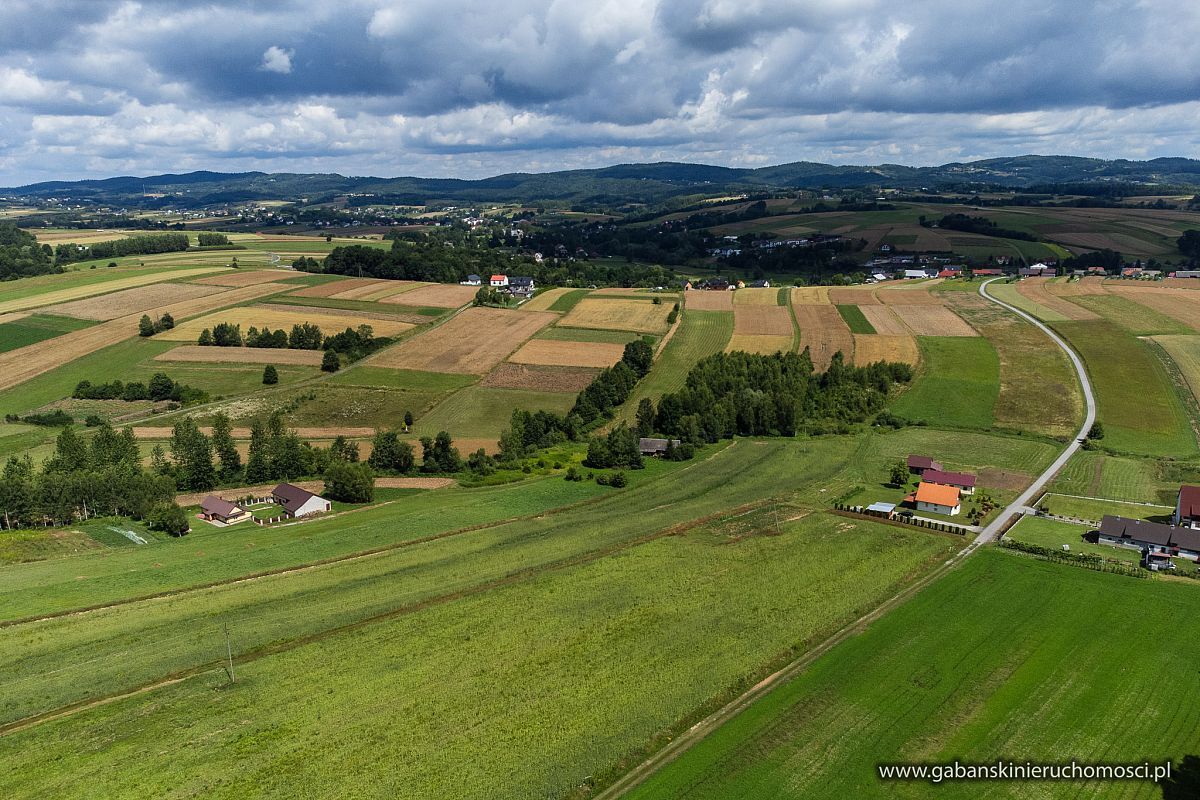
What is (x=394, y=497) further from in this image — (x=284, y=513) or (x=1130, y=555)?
(x=1130, y=555)

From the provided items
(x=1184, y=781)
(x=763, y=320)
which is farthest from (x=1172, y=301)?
(x=1184, y=781)

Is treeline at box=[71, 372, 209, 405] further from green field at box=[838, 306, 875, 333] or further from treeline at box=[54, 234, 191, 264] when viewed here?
treeline at box=[54, 234, 191, 264]

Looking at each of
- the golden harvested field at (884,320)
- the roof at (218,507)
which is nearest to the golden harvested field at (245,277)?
the roof at (218,507)

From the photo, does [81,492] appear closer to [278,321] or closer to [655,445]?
[655,445]

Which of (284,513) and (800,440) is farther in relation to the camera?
(800,440)

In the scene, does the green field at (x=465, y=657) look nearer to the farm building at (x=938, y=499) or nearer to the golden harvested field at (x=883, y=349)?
the farm building at (x=938, y=499)

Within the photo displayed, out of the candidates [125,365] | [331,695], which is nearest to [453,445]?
[331,695]
